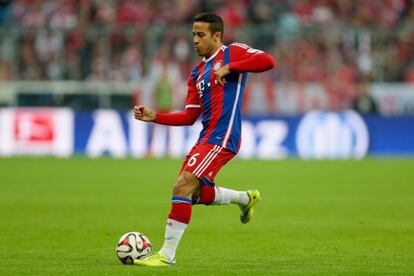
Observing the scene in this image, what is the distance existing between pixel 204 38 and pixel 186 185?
141 centimetres

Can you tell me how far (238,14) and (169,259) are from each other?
21.7m

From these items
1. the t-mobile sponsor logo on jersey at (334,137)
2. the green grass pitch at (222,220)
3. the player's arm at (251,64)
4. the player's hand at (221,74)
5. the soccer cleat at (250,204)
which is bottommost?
the t-mobile sponsor logo on jersey at (334,137)

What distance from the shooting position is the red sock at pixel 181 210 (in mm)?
9047

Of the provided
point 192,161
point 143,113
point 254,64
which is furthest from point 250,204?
point 254,64

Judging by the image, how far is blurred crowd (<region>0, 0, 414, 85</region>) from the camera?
2791 centimetres

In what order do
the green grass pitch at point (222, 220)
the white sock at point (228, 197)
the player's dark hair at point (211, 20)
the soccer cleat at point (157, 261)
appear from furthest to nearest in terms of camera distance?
the white sock at point (228, 197) < the player's dark hair at point (211, 20) < the green grass pitch at point (222, 220) < the soccer cleat at point (157, 261)

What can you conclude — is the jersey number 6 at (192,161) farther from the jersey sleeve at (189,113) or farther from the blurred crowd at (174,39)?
the blurred crowd at (174,39)

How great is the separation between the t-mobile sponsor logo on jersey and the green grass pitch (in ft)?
12.8

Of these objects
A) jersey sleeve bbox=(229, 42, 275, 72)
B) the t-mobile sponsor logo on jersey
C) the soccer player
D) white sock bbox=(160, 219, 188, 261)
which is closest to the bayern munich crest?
the soccer player

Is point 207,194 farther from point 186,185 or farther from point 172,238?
point 172,238

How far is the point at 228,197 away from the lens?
10195mm

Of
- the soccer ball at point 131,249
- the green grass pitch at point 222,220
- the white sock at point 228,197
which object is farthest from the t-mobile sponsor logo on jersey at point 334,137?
the soccer ball at point 131,249

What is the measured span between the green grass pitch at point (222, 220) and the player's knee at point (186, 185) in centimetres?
65

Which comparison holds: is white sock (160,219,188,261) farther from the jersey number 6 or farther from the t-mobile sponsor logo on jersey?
the t-mobile sponsor logo on jersey
